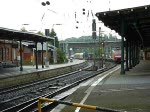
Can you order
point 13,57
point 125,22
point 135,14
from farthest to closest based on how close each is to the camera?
point 13,57 → point 125,22 → point 135,14

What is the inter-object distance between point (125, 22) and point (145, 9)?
11.6ft

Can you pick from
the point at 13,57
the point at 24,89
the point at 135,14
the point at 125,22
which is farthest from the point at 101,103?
the point at 13,57

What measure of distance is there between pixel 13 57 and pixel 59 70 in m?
21.9

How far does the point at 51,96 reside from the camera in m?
19.4

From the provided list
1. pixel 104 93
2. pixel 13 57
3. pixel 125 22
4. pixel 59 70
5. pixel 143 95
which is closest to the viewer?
pixel 143 95

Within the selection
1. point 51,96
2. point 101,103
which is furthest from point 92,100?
point 51,96

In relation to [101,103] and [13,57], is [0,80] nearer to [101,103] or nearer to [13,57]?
[101,103]

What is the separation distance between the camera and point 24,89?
80.9 feet

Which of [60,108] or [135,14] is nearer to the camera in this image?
[60,108]

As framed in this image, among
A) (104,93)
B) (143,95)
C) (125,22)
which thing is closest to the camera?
(143,95)

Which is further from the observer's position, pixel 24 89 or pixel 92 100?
pixel 24 89

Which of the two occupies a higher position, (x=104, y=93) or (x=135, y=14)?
(x=135, y=14)

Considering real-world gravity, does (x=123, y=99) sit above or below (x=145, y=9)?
below

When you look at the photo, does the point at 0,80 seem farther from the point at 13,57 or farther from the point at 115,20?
the point at 13,57
